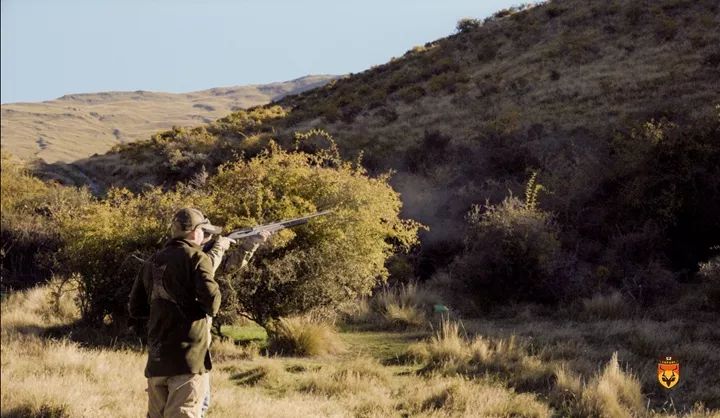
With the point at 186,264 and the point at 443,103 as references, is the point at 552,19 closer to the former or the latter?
the point at 443,103

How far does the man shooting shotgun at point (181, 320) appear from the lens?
455 cm

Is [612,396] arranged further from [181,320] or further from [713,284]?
[713,284]

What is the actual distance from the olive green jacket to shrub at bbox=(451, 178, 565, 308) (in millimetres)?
9170

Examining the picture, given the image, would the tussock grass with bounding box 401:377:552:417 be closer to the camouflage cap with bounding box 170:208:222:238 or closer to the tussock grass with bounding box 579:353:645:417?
the tussock grass with bounding box 579:353:645:417

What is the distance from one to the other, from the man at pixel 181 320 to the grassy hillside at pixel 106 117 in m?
34.1

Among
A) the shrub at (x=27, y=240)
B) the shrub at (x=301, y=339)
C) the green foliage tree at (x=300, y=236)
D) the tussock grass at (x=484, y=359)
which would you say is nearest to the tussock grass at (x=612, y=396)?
the tussock grass at (x=484, y=359)

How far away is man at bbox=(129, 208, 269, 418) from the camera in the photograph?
179 inches

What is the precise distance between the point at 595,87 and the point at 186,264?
1031 inches

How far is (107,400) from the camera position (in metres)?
6.54

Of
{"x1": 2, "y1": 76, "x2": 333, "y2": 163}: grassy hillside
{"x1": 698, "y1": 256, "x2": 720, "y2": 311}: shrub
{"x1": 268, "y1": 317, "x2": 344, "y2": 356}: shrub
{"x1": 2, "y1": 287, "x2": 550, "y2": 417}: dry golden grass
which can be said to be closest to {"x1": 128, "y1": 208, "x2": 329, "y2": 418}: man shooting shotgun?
{"x1": 2, "y1": 287, "x2": 550, "y2": 417}: dry golden grass

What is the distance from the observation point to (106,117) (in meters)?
119

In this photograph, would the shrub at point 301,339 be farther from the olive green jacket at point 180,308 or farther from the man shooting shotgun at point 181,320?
the olive green jacket at point 180,308

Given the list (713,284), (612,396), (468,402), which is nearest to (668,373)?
(612,396)

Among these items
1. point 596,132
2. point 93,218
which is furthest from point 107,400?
point 596,132
